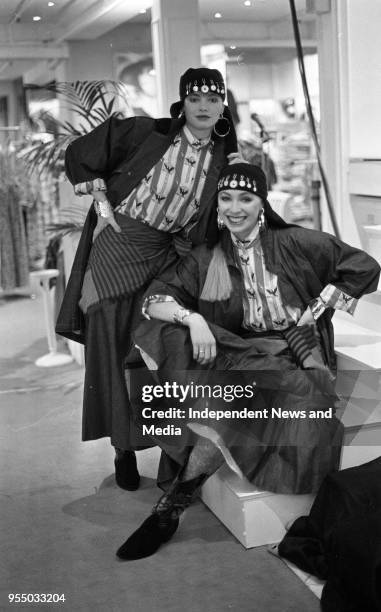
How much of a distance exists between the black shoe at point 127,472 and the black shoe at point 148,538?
1.62 feet

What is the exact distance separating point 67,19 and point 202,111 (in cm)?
210

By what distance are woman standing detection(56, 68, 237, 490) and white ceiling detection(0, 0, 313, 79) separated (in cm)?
134

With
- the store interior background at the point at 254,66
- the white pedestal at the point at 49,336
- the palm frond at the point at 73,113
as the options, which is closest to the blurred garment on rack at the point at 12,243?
the store interior background at the point at 254,66

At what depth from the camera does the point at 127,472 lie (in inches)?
134

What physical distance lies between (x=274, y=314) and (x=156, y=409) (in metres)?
0.54

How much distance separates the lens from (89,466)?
371 cm

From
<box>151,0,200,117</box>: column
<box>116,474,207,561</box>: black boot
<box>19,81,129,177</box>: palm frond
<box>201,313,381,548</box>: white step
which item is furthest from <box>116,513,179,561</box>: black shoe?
<box>151,0,200,117</box>: column

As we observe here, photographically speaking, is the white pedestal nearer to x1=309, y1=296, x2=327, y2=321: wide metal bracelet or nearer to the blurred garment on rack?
the blurred garment on rack

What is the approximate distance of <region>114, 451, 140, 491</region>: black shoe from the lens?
3.39m

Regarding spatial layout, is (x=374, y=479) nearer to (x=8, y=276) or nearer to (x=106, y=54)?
(x=106, y=54)

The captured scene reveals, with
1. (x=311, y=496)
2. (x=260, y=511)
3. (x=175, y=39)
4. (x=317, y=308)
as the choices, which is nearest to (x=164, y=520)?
(x=260, y=511)

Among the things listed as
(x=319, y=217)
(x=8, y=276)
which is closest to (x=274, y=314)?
(x=319, y=217)

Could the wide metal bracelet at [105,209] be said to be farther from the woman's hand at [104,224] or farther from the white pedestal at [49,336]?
the white pedestal at [49,336]

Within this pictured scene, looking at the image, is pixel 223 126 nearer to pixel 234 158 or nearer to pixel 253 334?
pixel 234 158
